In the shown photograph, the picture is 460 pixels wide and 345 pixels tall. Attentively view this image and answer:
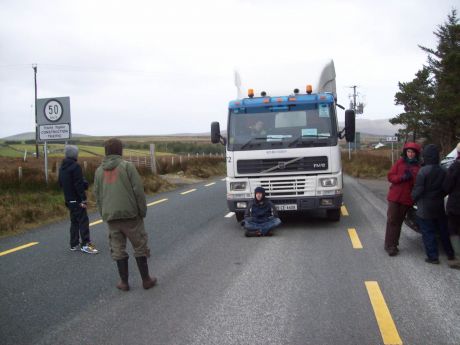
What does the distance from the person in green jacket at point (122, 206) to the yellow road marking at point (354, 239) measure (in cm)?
363

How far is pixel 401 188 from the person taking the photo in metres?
7.68

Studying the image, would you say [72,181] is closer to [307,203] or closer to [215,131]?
[215,131]

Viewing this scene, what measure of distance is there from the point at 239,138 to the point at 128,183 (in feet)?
15.0

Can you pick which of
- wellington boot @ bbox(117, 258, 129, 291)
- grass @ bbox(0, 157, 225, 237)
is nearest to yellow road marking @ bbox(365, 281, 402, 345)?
wellington boot @ bbox(117, 258, 129, 291)

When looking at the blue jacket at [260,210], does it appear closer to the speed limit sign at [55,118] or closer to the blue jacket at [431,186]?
the blue jacket at [431,186]

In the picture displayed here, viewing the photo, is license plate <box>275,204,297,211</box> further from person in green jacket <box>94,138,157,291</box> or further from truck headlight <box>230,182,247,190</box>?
person in green jacket <box>94,138,157,291</box>

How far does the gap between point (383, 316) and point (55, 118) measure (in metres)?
14.6

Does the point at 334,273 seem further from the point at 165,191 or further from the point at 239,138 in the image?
the point at 165,191

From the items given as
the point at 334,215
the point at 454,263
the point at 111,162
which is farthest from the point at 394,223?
the point at 111,162

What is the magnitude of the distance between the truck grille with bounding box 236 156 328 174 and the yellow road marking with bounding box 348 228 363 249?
1.29m

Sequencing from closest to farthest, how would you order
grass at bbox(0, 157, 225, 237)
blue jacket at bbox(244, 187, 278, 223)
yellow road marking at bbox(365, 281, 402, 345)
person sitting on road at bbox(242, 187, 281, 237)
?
yellow road marking at bbox(365, 281, 402, 345) < person sitting on road at bbox(242, 187, 281, 237) < blue jacket at bbox(244, 187, 278, 223) < grass at bbox(0, 157, 225, 237)

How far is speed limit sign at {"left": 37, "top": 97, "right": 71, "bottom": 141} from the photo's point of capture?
1703 cm

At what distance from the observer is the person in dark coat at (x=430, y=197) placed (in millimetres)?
6984

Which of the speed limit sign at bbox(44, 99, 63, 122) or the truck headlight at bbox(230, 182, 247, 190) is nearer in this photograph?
the truck headlight at bbox(230, 182, 247, 190)
